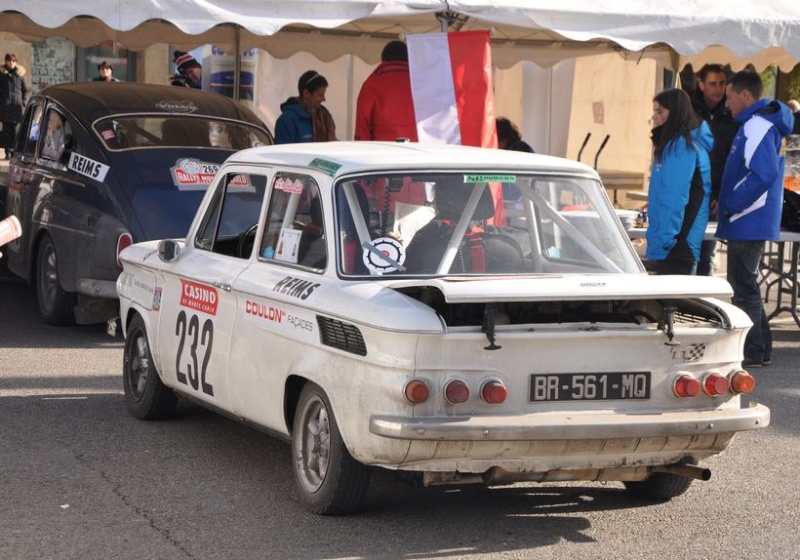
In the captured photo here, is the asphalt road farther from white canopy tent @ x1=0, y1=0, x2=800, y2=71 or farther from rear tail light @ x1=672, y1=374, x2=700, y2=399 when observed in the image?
white canopy tent @ x1=0, y1=0, x2=800, y2=71

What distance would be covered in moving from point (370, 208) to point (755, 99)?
4968 mm

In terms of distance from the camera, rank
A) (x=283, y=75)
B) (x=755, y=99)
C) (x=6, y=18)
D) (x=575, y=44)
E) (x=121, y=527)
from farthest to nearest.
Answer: (x=283, y=75)
(x=575, y=44)
(x=6, y=18)
(x=755, y=99)
(x=121, y=527)

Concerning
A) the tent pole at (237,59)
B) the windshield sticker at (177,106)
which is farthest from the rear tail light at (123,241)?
the tent pole at (237,59)

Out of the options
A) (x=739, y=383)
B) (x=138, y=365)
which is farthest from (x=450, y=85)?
(x=739, y=383)

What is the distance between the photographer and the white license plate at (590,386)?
555 centimetres

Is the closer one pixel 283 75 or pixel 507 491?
pixel 507 491

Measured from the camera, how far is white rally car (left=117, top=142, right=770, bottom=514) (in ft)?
17.7

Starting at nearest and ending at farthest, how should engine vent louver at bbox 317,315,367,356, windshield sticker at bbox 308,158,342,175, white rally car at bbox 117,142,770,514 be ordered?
white rally car at bbox 117,142,770,514 < engine vent louver at bbox 317,315,367,356 < windshield sticker at bbox 308,158,342,175

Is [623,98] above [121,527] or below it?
above

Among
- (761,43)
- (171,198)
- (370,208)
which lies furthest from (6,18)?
(370,208)

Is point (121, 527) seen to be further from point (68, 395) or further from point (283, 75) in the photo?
point (283, 75)

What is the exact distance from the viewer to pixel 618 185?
20375 millimetres

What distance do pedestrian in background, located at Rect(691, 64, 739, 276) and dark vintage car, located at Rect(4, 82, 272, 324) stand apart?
4018 mm

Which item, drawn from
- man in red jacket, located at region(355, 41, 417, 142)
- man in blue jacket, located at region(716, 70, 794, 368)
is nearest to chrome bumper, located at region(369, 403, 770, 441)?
man in blue jacket, located at region(716, 70, 794, 368)
